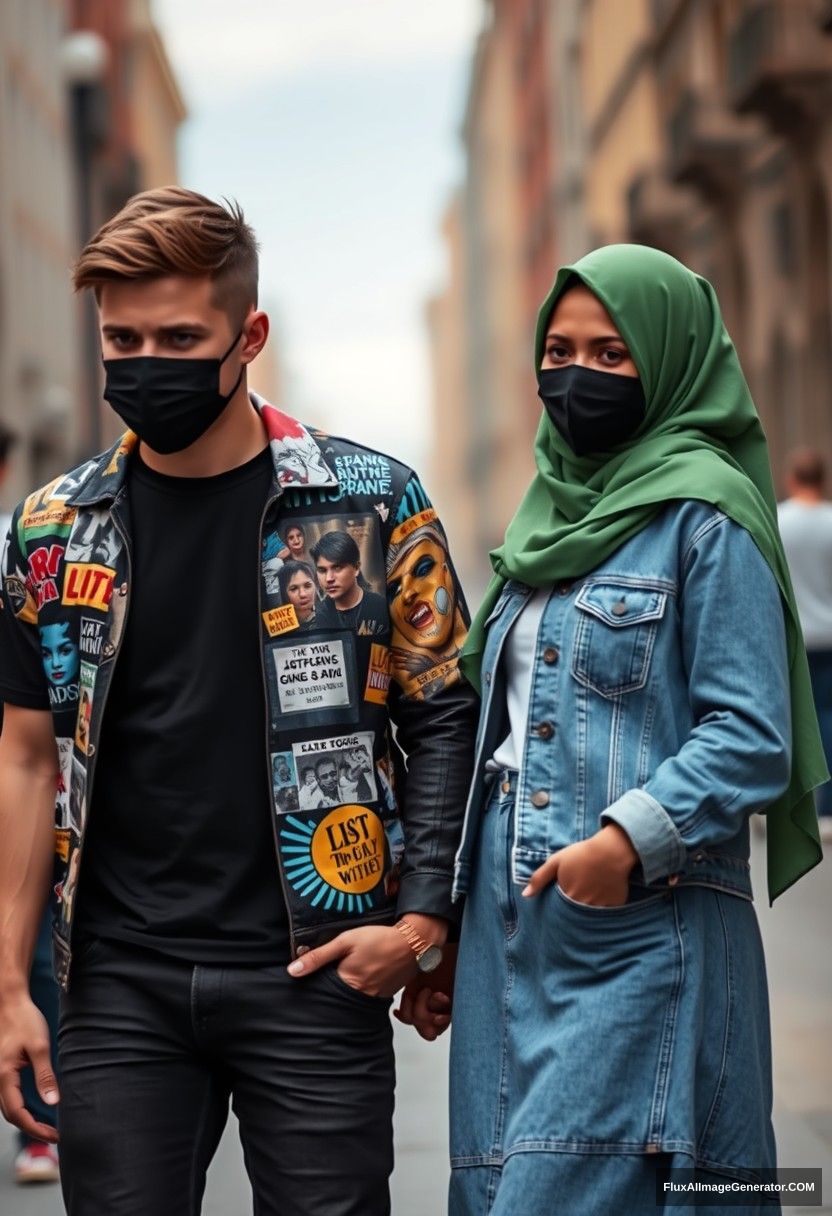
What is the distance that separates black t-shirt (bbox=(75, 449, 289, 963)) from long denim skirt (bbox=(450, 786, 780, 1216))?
1.30ft

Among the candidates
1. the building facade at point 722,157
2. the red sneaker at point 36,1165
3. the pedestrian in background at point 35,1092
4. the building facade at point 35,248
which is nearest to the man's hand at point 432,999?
the pedestrian in background at point 35,1092

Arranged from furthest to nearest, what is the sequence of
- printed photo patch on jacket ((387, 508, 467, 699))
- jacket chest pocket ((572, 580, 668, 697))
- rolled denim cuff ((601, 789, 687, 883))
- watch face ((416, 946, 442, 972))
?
printed photo patch on jacket ((387, 508, 467, 699)) → watch face ((416, 946, 442, 972)) → jacket chest pocket ((572, 580, 668, 697)) → rolled denim cuff ((601, 789, 687, 883))

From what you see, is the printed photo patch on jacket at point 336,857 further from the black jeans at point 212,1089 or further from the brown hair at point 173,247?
the brown hair at point 173,247

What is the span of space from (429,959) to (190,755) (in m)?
0.51

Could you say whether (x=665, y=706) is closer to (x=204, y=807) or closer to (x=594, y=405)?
(x=594, y=405)

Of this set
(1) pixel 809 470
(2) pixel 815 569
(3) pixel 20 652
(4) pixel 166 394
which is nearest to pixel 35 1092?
(3) pixel 20 652

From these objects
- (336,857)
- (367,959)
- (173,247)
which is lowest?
(367,959)

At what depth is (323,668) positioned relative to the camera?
3.34m

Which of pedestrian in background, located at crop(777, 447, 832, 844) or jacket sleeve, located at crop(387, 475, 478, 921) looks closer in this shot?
jacket sleeve, located at crop(387, 475, 478, 921)

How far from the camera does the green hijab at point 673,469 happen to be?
316 cm

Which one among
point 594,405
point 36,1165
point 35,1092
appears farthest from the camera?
point 36,1165

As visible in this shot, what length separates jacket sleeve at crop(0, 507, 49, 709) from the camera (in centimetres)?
346

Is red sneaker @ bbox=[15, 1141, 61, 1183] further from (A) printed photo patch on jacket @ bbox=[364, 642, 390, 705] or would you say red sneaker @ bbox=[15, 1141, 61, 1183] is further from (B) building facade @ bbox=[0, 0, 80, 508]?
(B) building facade @ bbox=[0, 0, 80, 508]

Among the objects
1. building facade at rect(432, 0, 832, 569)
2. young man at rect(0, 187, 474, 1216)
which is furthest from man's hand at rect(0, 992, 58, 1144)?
building facade at rect(432, 0, 832, 569)
